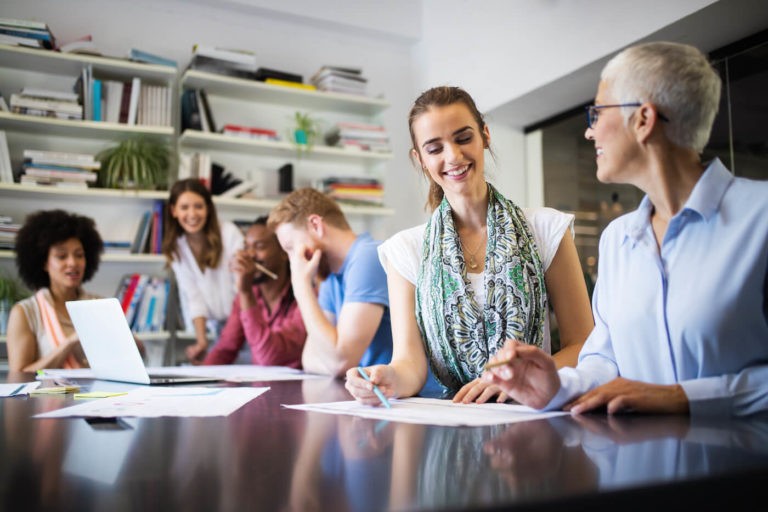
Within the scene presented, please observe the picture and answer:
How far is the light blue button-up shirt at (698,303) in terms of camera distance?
92cm

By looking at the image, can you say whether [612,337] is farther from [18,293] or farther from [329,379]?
[18,293]

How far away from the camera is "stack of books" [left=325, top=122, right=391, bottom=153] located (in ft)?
13.9

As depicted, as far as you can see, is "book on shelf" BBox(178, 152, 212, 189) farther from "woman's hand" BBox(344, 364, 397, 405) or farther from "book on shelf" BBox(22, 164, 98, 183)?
"woman's hand" BBox(344, 364, 397, 405)

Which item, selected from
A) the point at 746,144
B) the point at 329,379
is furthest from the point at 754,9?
the point at 329,379

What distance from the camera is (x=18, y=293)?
11.2 feet

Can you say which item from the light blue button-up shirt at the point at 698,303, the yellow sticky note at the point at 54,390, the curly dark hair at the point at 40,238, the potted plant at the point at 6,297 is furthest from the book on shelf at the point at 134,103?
the light blue button-up shirt at the point at 698,303

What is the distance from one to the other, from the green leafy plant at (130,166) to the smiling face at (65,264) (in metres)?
0.91

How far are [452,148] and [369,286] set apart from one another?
591 millimetres

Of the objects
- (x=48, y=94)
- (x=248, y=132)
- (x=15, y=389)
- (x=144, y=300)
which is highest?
(x=48, y=94)

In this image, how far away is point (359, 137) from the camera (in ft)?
14.0

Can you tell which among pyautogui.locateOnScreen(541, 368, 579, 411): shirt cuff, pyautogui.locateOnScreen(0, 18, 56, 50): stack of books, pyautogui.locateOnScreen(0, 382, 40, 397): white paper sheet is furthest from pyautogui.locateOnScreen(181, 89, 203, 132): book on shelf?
pyautogui.locateOnScreen(541, 368, 579, 411): shirt cuff

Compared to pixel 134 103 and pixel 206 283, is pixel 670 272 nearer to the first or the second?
pixel 206 283

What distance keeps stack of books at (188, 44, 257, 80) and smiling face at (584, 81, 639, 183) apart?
3.19 metres

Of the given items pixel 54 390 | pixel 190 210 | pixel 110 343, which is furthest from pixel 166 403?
pixel 190 210
